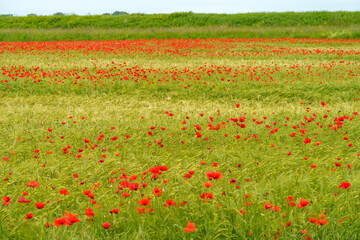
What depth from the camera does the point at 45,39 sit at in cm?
2055

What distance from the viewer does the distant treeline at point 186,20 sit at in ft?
98.7

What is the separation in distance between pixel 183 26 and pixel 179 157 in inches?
1062

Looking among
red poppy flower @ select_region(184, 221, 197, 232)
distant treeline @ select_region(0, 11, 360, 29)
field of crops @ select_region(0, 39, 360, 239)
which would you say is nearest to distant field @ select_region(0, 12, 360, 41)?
distant treeline @ select_region(0, 11, 360, 29)

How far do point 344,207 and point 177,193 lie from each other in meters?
1.26

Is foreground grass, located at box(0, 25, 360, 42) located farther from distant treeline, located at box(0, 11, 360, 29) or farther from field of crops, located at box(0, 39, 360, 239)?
field of crops, located at box(0, 39, 360, 239)

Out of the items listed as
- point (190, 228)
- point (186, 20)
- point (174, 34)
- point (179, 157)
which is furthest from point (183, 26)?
point (190, 228)

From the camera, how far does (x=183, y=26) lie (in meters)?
29.2

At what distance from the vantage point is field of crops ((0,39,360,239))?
6.99ft

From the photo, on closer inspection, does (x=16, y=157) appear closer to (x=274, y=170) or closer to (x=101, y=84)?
(x=274, y=170)

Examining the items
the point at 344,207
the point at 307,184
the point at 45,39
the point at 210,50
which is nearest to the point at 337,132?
the point at 307,184

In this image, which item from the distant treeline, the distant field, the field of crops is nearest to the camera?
the field of crops

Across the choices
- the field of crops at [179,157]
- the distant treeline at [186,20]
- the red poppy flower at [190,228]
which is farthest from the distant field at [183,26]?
the red poppy flower at [190,228]

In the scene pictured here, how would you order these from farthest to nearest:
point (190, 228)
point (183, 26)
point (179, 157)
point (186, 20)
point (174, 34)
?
point (186, 20), point (183, 26), point (174, 34), point (179, 157), point (190, 228)

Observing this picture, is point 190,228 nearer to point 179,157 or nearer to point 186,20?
point 179,157
